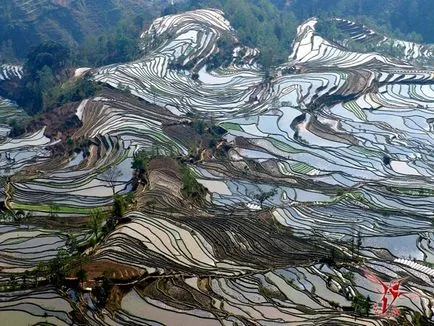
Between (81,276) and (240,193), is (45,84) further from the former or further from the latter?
(81,276)

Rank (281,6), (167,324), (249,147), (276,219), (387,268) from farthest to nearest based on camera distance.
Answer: (281,6) < (249,147) < (276,219) < (387,268) < (167,324)

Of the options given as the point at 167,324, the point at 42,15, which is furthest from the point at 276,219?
the point at 42,15

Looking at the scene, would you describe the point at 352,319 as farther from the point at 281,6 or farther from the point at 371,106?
the point at 281,6

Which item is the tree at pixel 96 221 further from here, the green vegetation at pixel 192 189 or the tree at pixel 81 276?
the green vegetation at pixel 192 189

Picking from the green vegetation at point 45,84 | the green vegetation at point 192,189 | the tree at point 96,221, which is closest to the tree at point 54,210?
the tree at point 96,221

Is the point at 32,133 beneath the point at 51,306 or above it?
beneath

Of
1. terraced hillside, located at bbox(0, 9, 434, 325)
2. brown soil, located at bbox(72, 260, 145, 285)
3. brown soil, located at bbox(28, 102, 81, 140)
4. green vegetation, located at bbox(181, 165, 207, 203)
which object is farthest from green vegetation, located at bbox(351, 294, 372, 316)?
brown soil, located at bbox(28, 102, 81, 140)
